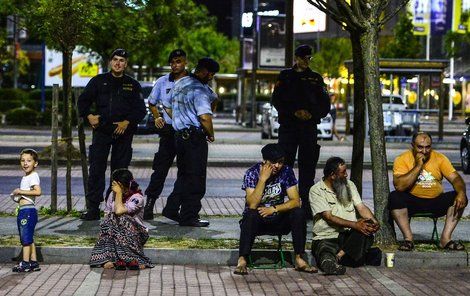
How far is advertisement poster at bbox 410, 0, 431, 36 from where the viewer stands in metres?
68.1

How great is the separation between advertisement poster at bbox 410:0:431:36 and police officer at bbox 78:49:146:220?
56566 mm

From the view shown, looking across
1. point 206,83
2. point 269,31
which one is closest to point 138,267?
point 206,83

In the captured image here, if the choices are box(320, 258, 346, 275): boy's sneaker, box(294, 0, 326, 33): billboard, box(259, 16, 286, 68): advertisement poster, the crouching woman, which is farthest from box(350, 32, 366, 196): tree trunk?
box(294, 0, 326, 33): billboard

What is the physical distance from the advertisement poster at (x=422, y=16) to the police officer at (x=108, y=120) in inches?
2227

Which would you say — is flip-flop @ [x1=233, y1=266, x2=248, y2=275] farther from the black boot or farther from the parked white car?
the parked white car

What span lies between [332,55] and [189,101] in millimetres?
72547

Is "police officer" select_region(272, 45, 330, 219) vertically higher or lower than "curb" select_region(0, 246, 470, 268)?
higher

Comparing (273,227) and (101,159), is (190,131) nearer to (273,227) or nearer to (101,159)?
(101,159)

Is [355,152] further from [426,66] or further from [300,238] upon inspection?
[426,66]

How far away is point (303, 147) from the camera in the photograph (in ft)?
43.3

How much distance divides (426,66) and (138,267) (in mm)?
25939

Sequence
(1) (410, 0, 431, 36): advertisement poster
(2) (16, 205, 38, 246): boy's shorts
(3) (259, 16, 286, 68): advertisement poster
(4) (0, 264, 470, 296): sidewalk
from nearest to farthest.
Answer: (4) (0, 264, 470, 296): sidewalk < (2) (16, 205, 38, 246): boy's shorts < (3) (259, 16, 286, 68): advertisement poster < (1) (410, 0, 431, 36): advertisement poster

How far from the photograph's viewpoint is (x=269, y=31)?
140 ft

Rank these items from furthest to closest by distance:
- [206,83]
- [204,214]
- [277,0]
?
[277,0] → [204,214] → [206,83]
